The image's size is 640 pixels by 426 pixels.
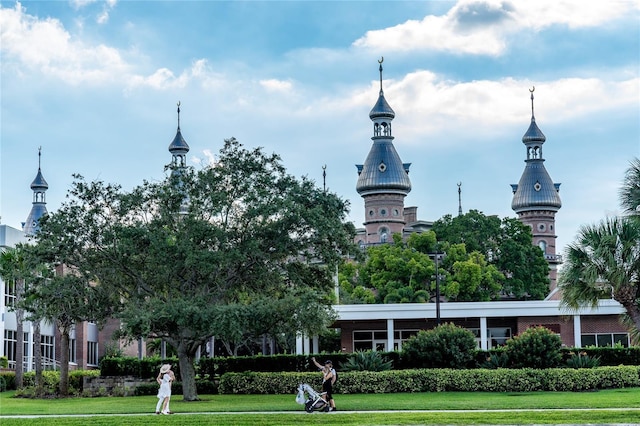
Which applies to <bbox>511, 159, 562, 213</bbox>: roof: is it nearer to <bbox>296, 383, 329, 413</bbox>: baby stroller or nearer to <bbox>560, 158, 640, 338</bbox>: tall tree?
<bbox>560, 158, 640, 338</bbox>: tall tree

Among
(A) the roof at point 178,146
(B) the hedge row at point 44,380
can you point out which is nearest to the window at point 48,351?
(B) the hedge row at point 44,380

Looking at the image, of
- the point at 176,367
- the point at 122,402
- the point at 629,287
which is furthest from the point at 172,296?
the point at 629,287

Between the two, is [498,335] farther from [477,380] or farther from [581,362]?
[477,380]

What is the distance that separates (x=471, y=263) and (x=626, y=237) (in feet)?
156

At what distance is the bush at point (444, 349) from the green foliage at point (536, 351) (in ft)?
6.20

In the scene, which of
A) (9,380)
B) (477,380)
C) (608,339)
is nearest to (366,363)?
(477,380)

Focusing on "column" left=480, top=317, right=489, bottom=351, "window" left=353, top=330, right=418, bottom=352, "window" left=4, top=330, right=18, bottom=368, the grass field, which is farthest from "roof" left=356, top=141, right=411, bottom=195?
the grass field

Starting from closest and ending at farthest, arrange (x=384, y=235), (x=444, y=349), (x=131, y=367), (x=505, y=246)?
(x=444, y=349) < (x=131, y=367) < (x=505, y=246) < (x=384, y=235)

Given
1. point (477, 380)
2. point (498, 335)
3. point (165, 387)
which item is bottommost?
point (477, 380)

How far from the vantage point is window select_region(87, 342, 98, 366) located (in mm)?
65688

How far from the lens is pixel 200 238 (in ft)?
116

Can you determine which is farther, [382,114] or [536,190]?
[536,190]

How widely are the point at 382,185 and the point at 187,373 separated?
7104 cm

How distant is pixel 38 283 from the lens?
36062 mm
